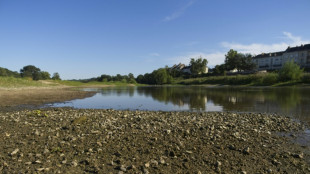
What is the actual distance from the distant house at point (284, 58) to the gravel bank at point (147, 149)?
152 m

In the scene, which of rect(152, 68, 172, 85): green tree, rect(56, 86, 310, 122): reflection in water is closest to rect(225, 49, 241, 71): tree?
rect(152, 68, 172, 85): green tree

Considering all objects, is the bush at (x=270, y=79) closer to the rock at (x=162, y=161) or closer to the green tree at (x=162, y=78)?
the green tree at (x=162, y=78)

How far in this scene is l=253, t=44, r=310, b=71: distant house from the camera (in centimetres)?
13938

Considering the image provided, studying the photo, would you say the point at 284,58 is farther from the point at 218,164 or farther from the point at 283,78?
the point at 218,164

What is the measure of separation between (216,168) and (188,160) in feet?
3.71

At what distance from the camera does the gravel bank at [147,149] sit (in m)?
6.82

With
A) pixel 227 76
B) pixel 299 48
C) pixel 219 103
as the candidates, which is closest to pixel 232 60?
pixel 227 76

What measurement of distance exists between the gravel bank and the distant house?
499 feet

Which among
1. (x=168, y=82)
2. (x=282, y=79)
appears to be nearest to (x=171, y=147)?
(x=282, y=79)

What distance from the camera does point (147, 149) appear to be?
8500mm

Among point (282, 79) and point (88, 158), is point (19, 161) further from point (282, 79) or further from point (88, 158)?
point (282, 79)

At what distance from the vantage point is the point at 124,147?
8.66m

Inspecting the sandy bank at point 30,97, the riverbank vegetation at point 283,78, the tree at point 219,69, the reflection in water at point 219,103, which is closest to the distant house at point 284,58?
the tree at point 219,69

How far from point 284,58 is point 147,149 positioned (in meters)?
185
